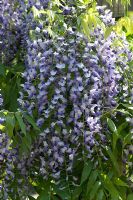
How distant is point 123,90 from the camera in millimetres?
2602

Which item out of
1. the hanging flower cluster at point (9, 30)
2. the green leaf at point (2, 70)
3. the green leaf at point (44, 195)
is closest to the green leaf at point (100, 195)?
the green leaf at point (44, 195)

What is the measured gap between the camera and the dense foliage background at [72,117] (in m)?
2.39

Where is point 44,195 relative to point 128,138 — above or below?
below

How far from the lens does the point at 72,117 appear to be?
7.91ft

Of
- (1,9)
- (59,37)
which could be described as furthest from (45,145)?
(1,9)

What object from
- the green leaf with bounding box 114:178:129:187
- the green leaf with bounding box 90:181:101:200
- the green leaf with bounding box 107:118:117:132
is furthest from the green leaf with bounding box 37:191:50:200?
the green leaf with bounding box 107:118:117:132

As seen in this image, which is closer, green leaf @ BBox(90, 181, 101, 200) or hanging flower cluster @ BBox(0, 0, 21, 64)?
green leaf @ BBox(90, 181, 101, 200)

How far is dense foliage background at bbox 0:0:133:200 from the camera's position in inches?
94.2

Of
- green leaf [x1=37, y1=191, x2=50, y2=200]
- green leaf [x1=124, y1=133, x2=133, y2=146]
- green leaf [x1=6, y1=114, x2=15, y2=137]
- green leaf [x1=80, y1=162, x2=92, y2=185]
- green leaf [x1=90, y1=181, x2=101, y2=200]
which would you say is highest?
green leaf [x1=6, y1=114, x2=15, y2=137]

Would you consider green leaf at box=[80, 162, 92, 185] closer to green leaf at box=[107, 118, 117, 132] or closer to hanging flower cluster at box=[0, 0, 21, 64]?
green leaf at box=[107, 118, 117, 132]

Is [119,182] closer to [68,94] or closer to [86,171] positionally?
[86,171]

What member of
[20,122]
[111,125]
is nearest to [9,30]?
[20,122]

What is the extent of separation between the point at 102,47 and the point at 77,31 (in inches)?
6.2

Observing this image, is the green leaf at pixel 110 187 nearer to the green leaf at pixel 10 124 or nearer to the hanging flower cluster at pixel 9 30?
the green leaf at pixel 10 124
